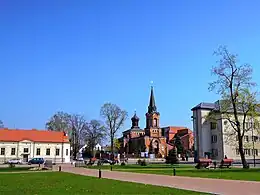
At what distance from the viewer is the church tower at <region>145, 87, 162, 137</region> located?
386ft

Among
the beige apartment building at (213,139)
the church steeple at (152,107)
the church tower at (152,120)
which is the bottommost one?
the beige apartment building at (213,139)

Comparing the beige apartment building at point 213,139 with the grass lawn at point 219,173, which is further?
the beige apartment building at point 213,139

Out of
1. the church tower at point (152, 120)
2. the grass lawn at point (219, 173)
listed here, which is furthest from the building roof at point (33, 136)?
the grass lawn at point (219, 173)

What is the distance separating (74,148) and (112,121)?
1860 centimetres

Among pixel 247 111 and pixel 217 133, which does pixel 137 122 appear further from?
pixel 247 111

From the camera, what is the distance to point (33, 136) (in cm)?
7656

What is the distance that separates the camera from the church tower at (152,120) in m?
118

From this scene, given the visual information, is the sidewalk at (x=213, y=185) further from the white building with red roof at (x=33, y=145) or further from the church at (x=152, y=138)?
the church at (x=152, y=138)

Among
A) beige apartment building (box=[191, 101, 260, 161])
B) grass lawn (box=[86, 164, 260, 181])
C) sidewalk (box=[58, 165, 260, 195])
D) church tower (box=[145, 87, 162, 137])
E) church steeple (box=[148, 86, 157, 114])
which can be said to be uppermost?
church steeple (box=[148, 86, 157, 114])

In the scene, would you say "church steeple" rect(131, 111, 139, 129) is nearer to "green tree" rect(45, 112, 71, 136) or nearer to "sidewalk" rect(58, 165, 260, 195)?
"green tree" rect(45, 112, 71, 136)

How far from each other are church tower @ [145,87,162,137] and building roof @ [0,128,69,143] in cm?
4553

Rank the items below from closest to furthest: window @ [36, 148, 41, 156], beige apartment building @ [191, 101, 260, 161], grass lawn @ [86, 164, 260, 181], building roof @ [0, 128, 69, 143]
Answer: grass lawn @ [86, 164, 260, 181], beige apartment building @ [191, 101, 260, 161], building roof @ [0, 128, 69, 143], window @ [36, 148, 41, 156]

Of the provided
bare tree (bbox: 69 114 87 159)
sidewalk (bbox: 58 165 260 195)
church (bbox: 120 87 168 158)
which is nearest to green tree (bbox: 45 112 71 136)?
bare tree (bbox: 69 114 87 159)

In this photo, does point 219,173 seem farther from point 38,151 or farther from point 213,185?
point 38,151
